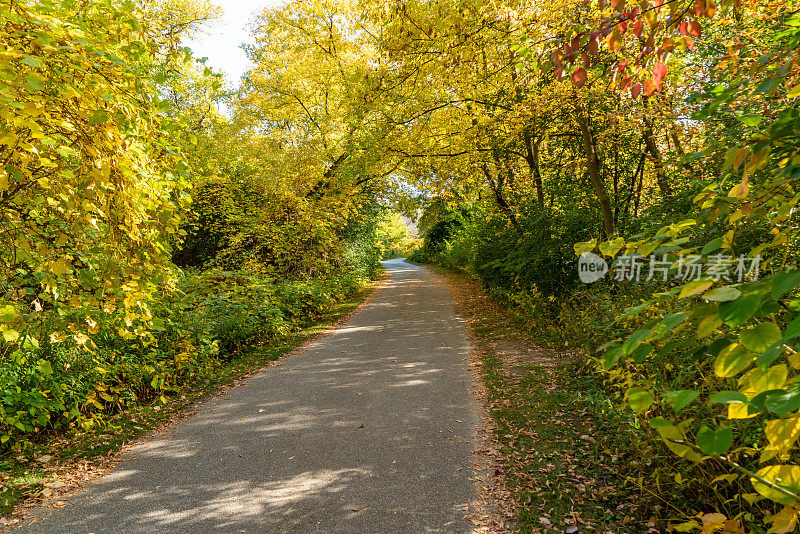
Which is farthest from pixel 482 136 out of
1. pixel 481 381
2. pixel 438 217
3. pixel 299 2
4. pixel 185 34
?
pixel 438 217

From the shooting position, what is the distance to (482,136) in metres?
10.8

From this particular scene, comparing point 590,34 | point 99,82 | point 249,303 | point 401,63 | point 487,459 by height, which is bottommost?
point 487,459

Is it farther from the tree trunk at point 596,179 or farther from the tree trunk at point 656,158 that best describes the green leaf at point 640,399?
the tree trunk at point 596,179

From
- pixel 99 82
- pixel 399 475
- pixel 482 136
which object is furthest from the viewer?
pixel 482 136

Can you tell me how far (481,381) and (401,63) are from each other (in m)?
6.07

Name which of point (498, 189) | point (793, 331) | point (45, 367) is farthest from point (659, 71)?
point (498, 189)

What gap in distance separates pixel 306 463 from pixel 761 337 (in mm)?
4008

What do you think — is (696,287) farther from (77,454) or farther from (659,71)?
(77,454)

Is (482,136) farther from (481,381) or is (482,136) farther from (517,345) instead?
(481,381)

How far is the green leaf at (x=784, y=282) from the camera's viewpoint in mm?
934

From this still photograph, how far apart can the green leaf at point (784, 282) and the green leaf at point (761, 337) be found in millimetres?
112

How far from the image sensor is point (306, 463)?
413 centimetres

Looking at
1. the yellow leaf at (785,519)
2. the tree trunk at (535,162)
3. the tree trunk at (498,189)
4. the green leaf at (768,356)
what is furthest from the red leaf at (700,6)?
the tree trunk at (498,189)

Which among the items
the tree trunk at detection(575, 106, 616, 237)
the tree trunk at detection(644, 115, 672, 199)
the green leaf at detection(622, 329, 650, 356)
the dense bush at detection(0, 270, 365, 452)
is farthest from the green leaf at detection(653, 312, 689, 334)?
the tree trunk at detection(575, 106, 616, 237)
